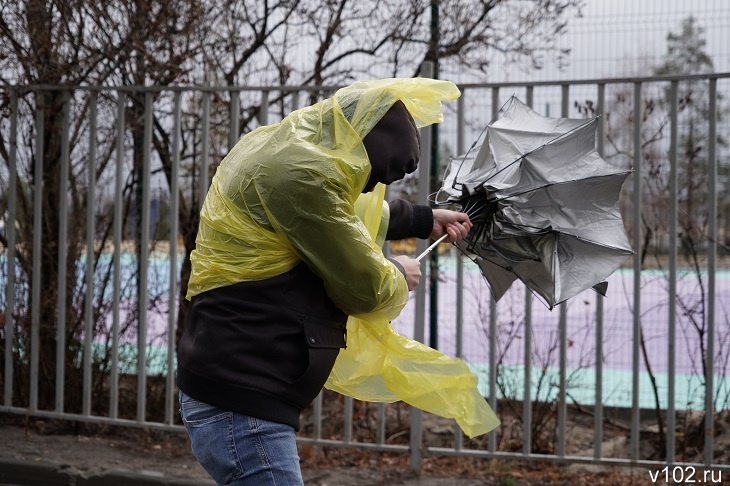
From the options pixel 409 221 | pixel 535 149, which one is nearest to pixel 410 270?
pixel 409 221

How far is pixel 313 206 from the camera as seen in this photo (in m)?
2.16

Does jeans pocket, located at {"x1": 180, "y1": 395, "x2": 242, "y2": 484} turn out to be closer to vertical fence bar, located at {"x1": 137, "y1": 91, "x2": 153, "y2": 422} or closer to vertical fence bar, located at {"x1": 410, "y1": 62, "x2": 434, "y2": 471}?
vertical fence bar, located at {"x1": 410, "y1": 62, "x2": 434, "y2": 471}

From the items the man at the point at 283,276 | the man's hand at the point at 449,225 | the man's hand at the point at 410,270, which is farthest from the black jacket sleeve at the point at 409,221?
the man at the point at 283,276

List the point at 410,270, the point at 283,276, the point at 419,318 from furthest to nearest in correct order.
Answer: the point at 419,318 < the point at 410,270 < the point at 283,276

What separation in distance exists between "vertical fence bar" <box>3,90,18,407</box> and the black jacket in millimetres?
3270

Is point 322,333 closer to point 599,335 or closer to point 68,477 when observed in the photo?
point 599,335

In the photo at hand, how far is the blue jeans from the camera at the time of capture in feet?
7.22

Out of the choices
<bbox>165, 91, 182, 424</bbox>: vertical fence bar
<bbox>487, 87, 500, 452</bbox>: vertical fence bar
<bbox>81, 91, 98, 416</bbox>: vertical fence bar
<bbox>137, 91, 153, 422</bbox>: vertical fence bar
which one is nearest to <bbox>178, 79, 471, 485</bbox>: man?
<bbox>487, 87, 500, 452</bbox>: vertical fence bar

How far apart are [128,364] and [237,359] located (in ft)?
11.6

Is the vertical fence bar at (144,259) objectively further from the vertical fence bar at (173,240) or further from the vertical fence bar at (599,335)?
the vertical fence bar at (599,335)

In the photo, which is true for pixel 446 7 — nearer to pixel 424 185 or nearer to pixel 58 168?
pixel 424 185

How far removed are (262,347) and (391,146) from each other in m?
0.64

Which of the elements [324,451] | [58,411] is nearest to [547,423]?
[324,451]

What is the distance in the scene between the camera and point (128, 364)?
5480 millimetres
